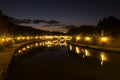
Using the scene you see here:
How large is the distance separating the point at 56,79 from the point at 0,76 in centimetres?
348

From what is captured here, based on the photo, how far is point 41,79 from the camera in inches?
497

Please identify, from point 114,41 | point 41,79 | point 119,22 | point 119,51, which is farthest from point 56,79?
point 119,22

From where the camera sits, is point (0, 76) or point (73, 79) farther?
point (73, 79)

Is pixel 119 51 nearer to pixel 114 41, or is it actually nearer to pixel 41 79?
pixel 114 41

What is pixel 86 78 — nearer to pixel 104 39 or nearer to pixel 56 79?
pixel 56 79

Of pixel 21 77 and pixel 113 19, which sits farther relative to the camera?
pixel 113 19

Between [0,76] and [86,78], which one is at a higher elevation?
[0,76]

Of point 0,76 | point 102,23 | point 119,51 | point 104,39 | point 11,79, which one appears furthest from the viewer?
point 102,23

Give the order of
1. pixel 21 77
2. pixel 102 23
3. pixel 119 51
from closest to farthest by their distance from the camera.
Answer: pixel 21 77 < pixel 119 51 < pixel 102 23

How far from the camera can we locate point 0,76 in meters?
11.1

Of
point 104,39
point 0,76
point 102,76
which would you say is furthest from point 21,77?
point 104,39

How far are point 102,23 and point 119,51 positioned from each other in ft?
167

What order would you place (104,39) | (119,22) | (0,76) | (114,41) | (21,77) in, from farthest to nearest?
(119,22) < (104,39) < (114,41) < (21,77) < (0,76)

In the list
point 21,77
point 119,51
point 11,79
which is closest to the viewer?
point 11,79
